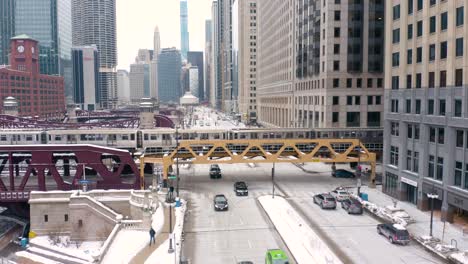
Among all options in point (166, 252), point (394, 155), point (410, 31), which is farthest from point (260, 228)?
point (410, 31)

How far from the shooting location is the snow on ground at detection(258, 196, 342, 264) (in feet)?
104

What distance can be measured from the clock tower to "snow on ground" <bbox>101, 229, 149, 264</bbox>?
155m

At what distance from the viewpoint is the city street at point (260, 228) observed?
3256cm

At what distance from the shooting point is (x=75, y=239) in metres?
47.2

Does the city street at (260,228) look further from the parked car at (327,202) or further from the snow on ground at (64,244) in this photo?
the snow on ground at (64,244)

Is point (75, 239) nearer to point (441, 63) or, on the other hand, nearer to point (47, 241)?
point (47, 241)

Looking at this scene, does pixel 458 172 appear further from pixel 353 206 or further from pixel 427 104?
pixel 353 206

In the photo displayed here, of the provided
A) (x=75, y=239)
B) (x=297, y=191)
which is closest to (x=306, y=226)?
(x=297, y=191)

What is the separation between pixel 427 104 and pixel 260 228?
20610mm

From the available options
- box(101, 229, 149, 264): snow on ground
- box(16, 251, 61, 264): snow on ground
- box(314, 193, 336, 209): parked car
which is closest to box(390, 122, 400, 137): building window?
box(314, 193, 336, 209): parked car

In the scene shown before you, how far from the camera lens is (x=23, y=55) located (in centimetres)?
17475

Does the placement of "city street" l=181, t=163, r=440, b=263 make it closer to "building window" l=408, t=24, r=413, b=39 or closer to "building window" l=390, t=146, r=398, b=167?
"building window" l=390, t=146, r=398, b=167

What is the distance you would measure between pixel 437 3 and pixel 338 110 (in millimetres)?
37077

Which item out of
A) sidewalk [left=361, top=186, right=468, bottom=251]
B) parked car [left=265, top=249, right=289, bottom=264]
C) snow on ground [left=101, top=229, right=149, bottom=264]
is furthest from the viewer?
sidewalk [left=361, top=186, right=468, bottom=251]
